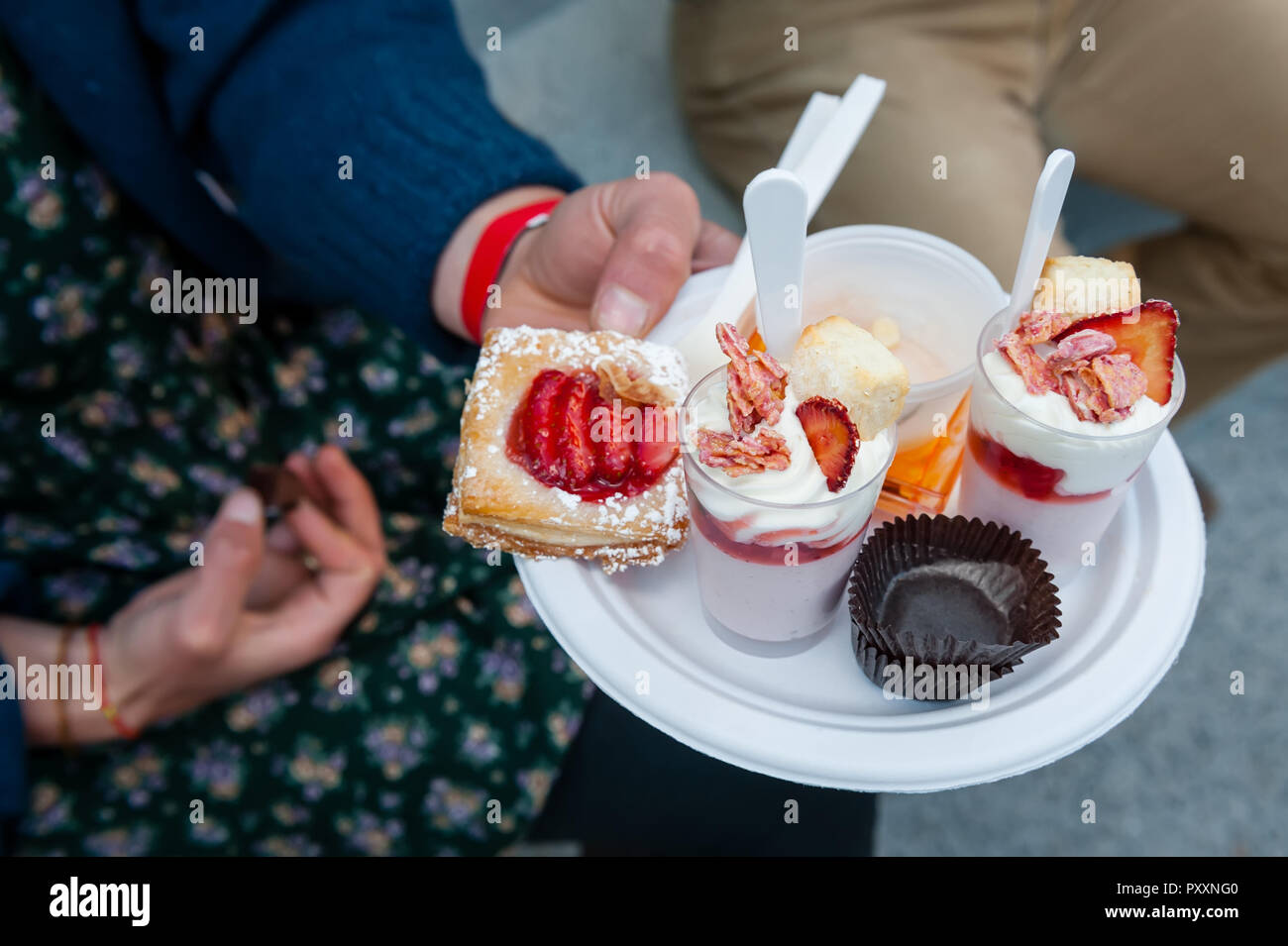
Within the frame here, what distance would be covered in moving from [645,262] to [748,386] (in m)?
0.36

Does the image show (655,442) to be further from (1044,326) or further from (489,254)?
(489,254)

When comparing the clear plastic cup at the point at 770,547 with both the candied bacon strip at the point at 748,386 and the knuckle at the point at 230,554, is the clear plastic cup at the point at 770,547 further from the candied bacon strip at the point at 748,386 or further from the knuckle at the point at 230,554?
the knuckle at the point at 230,554

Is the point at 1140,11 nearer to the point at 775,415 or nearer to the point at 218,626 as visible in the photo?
the point at 775,415

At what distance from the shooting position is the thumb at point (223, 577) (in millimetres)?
1026

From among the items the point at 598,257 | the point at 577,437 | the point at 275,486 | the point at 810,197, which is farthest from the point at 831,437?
the point at 275,486

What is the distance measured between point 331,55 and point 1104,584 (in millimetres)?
1082

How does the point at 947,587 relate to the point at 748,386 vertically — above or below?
below

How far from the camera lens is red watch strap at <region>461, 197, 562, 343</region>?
1.20 m

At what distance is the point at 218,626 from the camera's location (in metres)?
1.04

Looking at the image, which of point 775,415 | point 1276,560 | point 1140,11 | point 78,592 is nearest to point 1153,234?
point 1140,11

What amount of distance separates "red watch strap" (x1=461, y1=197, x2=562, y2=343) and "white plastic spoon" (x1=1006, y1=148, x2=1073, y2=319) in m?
0.65

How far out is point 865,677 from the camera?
88 cm

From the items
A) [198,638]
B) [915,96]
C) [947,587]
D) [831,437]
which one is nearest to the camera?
[831,437]

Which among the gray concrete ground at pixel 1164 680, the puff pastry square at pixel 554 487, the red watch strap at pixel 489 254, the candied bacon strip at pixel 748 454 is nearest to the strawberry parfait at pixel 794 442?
the candied bacon strip at pixel 748 454
